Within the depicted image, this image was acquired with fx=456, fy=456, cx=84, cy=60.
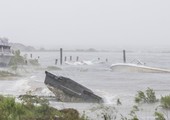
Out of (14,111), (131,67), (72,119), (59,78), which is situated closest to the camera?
(72,119)

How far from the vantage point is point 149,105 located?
2017 cm

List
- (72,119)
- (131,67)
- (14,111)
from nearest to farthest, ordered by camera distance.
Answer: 1. (72,119)
2. (14,111)
3. (131,67)

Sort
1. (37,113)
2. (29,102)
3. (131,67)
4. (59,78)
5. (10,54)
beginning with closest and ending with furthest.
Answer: (37,113) → (29,102) → (59,78) → (131,67) → (10,54)

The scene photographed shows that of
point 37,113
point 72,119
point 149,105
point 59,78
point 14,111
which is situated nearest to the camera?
point 72,119

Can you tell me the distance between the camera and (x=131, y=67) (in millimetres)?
55219

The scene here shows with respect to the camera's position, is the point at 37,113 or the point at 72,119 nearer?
the point at 72,119

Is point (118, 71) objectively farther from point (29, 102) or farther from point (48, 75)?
point (29, 102)

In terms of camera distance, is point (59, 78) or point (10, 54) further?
point (10, 54)

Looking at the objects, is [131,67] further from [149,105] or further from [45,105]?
[45,105]

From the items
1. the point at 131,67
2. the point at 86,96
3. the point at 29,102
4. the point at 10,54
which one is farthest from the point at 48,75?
the point at 10,54

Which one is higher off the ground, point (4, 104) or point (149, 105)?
point (4, 104)

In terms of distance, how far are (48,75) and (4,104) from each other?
990 centimetres

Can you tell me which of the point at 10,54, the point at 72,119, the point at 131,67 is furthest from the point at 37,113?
the point at 10,54

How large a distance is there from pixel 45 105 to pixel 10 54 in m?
46.4
